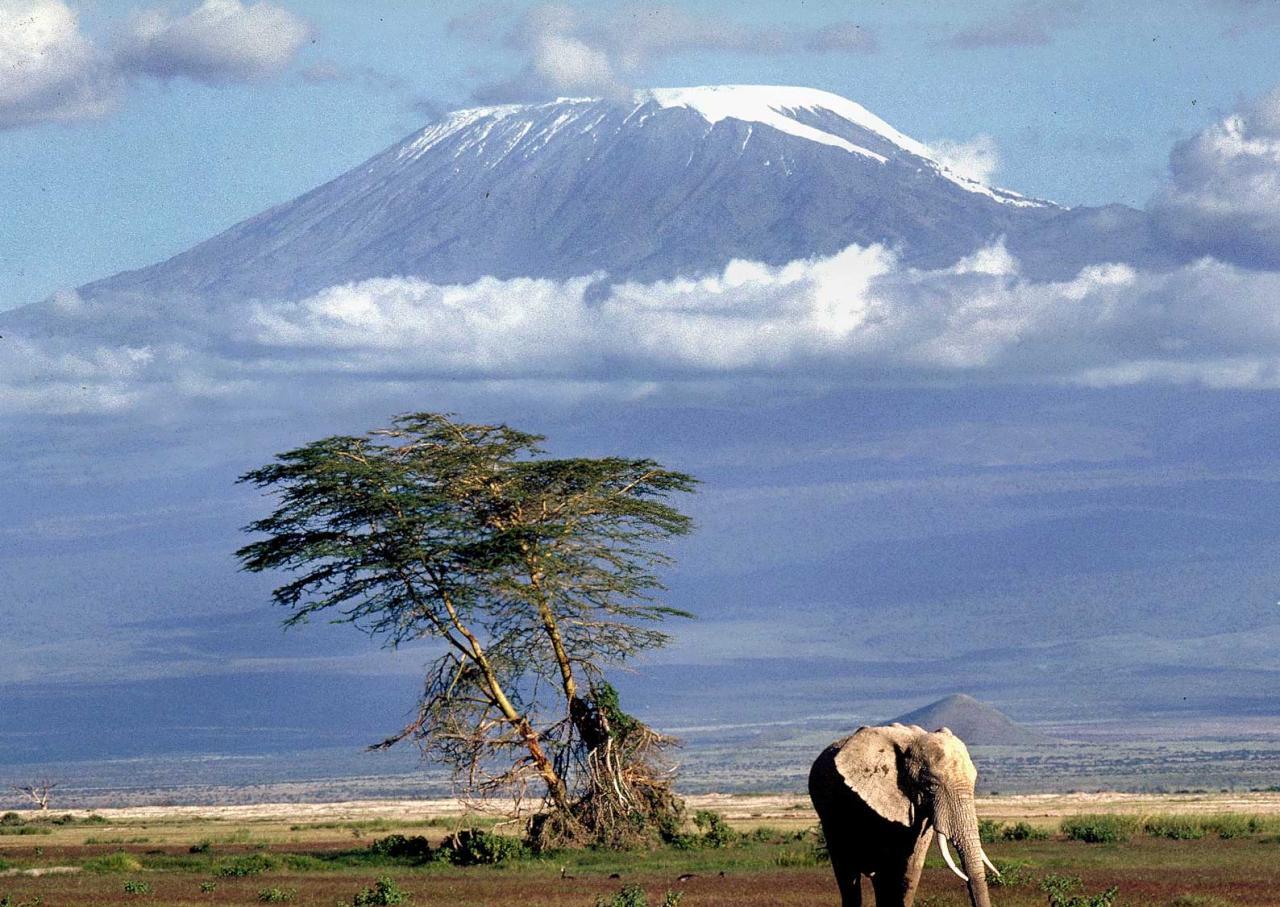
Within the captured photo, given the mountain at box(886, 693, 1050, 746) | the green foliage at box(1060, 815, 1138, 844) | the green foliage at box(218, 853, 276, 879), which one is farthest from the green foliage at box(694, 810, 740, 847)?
the mountain at box(886, 693, 1050, 746)

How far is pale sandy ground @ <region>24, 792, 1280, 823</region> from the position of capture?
6481 centimetres

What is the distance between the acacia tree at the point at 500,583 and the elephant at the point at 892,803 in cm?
2068

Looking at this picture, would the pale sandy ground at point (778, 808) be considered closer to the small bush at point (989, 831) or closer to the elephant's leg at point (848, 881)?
the small bush at point (989, 831)

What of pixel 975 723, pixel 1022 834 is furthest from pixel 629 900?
pixel 975 723

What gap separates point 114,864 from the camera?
159 ft

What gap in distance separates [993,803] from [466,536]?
28126mm

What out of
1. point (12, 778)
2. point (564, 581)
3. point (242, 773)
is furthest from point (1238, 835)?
point (12, 778)

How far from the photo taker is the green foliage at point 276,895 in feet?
124

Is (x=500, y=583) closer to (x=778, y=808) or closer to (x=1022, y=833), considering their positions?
(x=1022, y=833)

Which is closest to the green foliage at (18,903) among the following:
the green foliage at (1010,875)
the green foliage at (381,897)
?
the green foliage at (381,897)

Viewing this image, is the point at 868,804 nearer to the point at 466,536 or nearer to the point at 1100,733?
the point at 466,536

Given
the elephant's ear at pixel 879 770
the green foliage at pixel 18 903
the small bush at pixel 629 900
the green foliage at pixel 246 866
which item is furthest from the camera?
the green foliage at pixel 246 866

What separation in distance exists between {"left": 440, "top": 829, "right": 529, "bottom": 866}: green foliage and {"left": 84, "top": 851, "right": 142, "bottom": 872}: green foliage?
6.79 m

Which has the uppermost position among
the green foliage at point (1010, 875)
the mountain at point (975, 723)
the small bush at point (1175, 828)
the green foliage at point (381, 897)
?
the mountain at point (975, 723)
